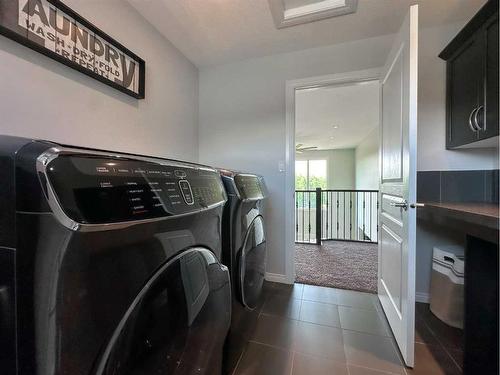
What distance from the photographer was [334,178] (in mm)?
8195

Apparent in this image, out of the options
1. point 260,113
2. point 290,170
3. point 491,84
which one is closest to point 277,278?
point 290,170

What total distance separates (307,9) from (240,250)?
1810 millimetres

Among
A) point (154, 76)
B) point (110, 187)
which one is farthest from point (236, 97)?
point (110, 187)

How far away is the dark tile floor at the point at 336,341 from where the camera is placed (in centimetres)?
132

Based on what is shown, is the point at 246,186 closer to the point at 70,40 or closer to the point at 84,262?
the point at 84,262

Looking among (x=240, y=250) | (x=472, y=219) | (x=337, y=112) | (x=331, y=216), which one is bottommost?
(x=331, y=216)

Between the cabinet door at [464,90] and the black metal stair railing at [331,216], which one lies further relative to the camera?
the black metal stair railing at [331,216]

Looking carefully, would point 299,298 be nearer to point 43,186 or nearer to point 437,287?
point 437,287

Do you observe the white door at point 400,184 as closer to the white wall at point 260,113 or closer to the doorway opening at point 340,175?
the doorway opening at point 340,175

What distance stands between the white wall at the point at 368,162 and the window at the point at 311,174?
114 centimetres

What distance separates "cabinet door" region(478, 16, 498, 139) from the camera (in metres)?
1.35

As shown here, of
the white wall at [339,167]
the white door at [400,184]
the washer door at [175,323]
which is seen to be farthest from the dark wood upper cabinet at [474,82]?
the white wall at [339,167]

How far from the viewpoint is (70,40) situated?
1276 mm

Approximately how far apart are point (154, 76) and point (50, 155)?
1.85 m
